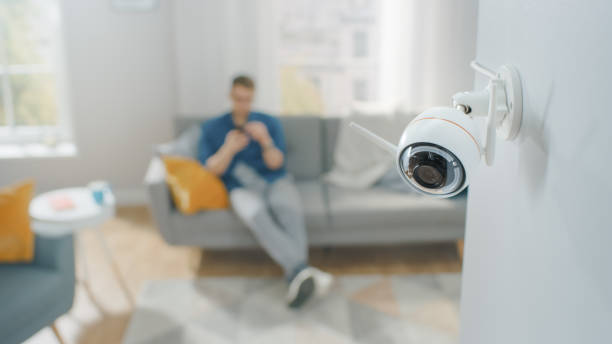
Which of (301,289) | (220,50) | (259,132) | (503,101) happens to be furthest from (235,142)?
(503,101)

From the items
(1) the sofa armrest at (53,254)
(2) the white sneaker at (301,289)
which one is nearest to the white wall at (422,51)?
(2) the white sneaker at (301,289)

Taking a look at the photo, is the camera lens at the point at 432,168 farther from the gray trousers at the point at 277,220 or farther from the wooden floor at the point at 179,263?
the wooden floor at the point at 179,263

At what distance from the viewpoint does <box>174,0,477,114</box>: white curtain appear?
3.50 meters

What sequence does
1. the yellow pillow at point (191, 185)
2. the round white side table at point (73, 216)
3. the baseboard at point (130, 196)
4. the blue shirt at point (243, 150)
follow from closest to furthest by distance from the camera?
the round white side table at point (73, 216) < the yellow pillow at point (191, 185) < the blue shirt at point (243, 150) < the baseboard at point (130, 196)

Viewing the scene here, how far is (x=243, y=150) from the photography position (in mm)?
2971

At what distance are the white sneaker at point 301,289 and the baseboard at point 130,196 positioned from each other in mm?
1763

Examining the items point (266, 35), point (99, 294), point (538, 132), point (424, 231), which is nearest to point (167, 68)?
point (266, 35)

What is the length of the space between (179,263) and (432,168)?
2.41m

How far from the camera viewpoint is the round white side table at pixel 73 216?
230 cm

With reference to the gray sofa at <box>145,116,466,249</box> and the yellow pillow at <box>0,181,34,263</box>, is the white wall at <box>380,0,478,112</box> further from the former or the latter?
the yellow pillow at <box>0,181,34,263</box>

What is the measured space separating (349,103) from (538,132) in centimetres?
298

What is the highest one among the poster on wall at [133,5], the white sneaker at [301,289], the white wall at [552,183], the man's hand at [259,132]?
the poster on wall at [133,5]

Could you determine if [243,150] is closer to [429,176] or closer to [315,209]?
[315,209]

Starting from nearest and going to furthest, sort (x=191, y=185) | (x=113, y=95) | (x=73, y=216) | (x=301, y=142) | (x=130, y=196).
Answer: (x=73, y=216) < (x=191, y=185) < (x=301, y=142) < (x=113, y=95) < (x=130, y=196)
